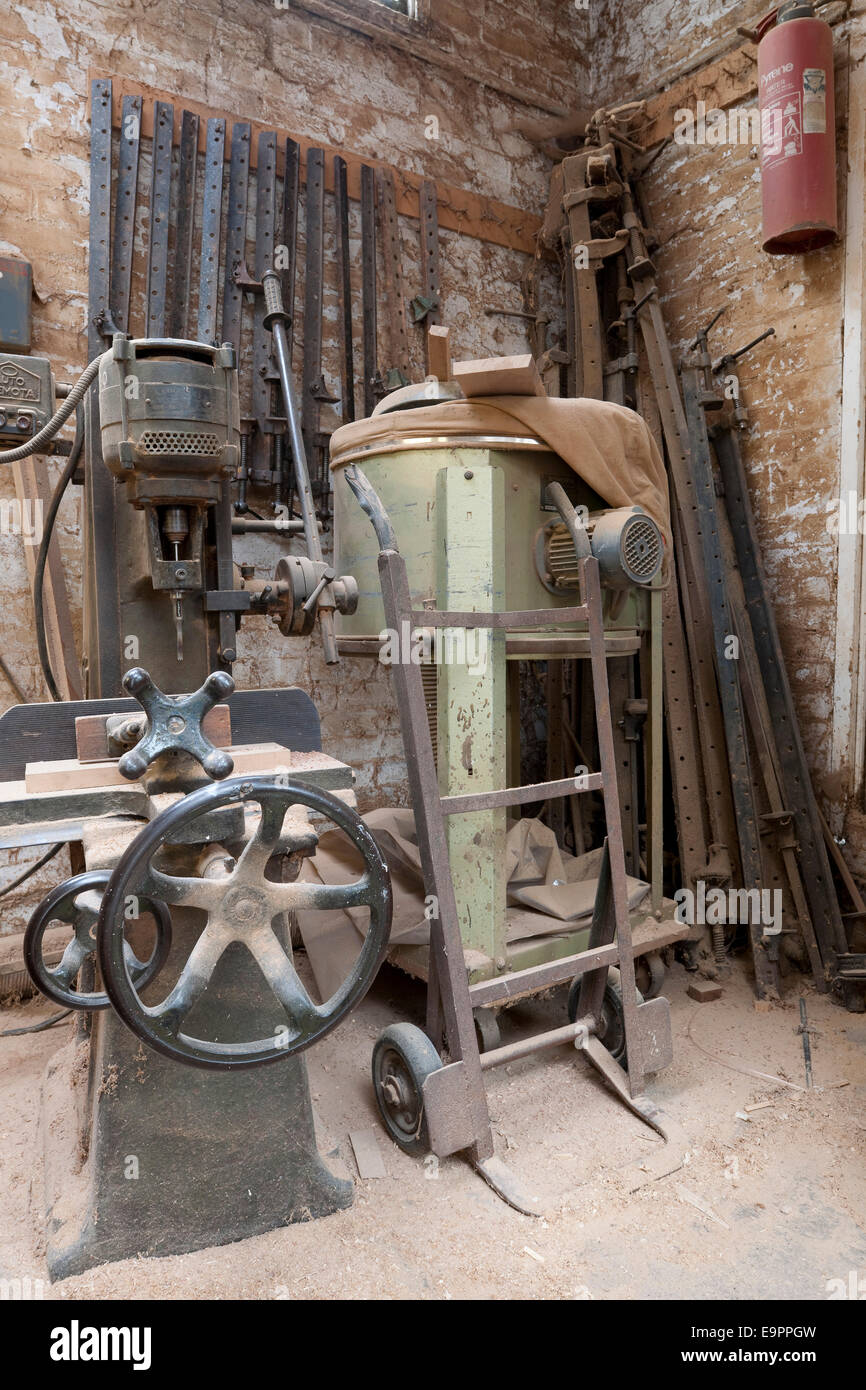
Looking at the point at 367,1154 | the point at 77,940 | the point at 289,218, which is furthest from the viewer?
the point at 289,218

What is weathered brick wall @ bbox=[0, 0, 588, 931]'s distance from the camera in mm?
3090

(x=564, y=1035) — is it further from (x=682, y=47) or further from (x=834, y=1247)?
(x=682, y=47)

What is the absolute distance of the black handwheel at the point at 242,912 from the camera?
1.23 m

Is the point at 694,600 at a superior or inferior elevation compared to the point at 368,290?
inferior

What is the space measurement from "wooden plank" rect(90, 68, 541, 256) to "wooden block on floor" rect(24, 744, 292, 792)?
287 cm

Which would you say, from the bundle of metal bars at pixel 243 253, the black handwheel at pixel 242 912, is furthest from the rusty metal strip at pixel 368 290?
the black handwheel at pixel 242 912

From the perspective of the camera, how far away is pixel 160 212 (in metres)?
3.24

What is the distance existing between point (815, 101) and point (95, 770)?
3353mm

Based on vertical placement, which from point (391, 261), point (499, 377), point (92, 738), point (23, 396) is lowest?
point (92, 738)

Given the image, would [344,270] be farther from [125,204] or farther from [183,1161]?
[183,1161]

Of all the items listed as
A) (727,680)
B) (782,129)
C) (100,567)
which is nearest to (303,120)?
(782,129)

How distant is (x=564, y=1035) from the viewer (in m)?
2.23

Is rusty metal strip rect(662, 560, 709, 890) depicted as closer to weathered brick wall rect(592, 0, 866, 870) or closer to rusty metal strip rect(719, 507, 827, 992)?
rusty metal strip rect(719, 507, 827, 992)
